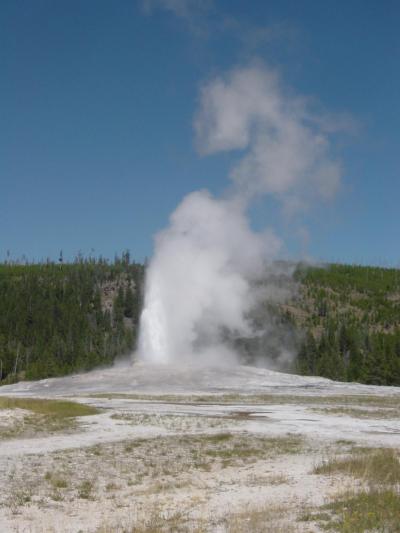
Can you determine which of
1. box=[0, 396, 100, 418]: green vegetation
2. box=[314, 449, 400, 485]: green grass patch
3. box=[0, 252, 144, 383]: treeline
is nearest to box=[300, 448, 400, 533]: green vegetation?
box=[314, 449, 400, 485]: green grass patch

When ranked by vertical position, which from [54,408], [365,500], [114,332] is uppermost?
[114,332]

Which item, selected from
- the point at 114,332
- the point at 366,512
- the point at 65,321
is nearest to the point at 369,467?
the point at 366,512

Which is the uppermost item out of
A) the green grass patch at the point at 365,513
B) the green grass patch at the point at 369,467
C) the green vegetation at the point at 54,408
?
the green grass patch at the point at 365,513

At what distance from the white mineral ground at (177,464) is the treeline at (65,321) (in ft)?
206

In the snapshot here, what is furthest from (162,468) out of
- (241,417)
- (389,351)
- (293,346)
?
(293,346)

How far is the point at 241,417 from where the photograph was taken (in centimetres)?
3681

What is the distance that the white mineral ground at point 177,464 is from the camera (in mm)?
14391

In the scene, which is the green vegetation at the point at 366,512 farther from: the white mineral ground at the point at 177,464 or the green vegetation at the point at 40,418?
Answer: the green vegetation at the point at 40,418

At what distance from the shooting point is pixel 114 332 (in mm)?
138250

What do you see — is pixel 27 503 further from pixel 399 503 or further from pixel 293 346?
pixel 293 346

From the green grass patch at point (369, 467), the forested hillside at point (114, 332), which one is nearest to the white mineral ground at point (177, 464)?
the green grass patch at point (369, 467)

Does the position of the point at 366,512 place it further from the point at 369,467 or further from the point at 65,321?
the point at 65,321

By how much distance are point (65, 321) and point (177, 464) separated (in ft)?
402

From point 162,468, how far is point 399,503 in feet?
29.1
